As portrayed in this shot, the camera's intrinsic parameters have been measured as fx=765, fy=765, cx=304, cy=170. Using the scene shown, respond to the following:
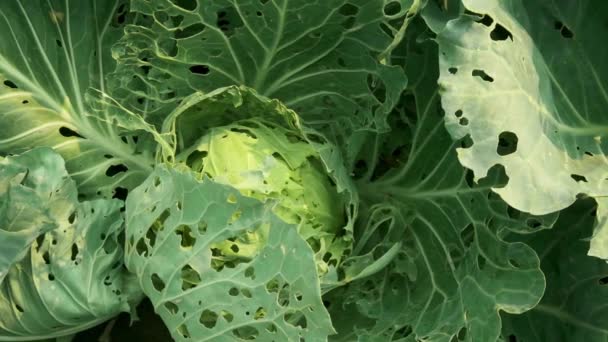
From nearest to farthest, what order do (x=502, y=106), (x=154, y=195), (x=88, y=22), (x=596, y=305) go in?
(x=502, y=106) → (x=154, y=195) → (x=596, y=305) → (x=88, y=22)

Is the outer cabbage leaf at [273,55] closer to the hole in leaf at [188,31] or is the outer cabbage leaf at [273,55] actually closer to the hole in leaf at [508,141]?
the hole in leaf at [188,31]

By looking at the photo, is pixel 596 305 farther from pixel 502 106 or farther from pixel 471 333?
pixel 502 106

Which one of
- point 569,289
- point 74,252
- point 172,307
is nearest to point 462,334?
point 569,289

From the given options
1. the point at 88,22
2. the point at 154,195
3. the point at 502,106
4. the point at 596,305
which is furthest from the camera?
the point at 88,22

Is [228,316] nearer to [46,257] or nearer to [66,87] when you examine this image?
[46,257]

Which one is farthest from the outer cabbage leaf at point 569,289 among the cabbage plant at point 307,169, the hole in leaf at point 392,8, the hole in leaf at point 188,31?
the hole in leaf at point 188,31

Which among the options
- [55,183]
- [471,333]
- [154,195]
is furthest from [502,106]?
[55,183]
